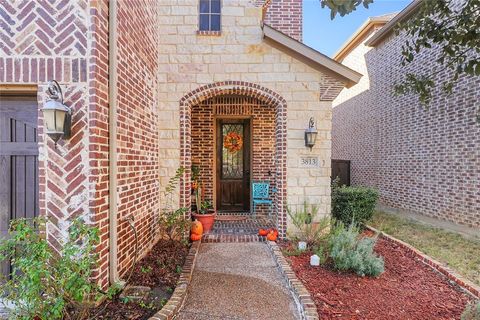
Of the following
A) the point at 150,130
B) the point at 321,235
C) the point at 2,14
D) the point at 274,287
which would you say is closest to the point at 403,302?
the point at 274,287

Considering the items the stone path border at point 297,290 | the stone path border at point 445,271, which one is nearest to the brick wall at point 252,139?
the stone path border at point 297,290

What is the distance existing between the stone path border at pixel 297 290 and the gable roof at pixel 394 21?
518 centimetres

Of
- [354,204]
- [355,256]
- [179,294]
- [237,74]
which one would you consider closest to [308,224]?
[355,256]

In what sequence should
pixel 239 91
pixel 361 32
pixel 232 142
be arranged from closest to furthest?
pixel 239 91 → pixel 232 142 → pixel 361 32

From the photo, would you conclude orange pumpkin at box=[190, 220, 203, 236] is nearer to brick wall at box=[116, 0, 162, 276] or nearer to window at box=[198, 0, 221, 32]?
brick wall at box=[116, 0, 162, 276]

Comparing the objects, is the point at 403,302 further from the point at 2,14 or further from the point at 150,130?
the point at 2,14

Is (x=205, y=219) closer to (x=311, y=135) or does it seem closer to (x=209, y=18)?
(x=311, y=135)

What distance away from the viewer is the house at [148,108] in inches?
105

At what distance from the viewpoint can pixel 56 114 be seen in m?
2.47

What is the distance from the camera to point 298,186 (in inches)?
199

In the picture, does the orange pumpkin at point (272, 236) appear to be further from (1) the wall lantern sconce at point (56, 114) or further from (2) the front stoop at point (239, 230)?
(1) the wall lantern sconce at point (56, 114)

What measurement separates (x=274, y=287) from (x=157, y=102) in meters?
3.67

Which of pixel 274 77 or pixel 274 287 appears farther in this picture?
pixel 274 77

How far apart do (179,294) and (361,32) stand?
36.1 ft
